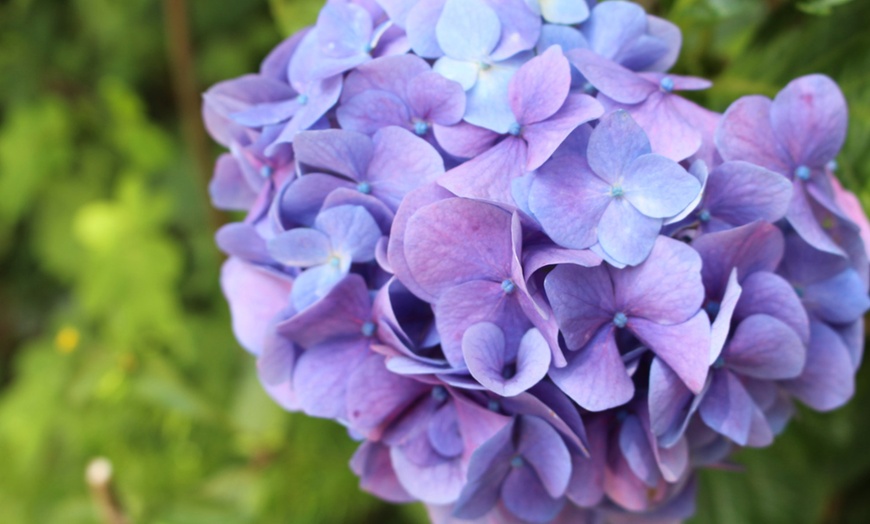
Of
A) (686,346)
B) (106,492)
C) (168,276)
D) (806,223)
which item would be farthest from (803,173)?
(168,276)

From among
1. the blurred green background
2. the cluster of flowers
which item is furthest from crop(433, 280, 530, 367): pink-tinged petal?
the blurred green background

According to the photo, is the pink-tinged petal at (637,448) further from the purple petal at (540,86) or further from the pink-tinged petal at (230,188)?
the pink-tinged petal at (230,188)

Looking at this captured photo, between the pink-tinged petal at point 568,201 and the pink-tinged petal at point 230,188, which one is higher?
the pink-tinged petal at point 568,201

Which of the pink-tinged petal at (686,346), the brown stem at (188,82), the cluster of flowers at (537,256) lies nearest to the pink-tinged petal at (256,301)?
the cluster of flowers at (537,256)

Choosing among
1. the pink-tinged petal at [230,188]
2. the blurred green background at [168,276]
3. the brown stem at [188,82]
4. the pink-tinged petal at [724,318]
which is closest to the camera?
the pink-tinged petal at [724,318]

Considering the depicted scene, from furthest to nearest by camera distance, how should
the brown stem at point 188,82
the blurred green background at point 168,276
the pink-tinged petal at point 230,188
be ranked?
the brown stem at point 188,82 → the blurred green background at point 168,276 → the pink-tinged petal at point 230,188

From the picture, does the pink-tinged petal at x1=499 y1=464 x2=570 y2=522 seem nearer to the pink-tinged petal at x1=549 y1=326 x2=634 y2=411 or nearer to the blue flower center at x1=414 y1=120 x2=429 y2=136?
the pink-tinged petal at x1=549 y1=326 x2=634 y2=411

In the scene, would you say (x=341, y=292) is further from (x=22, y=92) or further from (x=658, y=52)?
(x=22, y=92)

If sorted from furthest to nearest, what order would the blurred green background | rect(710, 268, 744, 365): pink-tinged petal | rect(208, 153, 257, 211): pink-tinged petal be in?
1. the blurred green background
2. rect(208, 153, 257, 211): pink-tinged petal
3. rect(710, 268, 744, 365): pink-tinged petal
